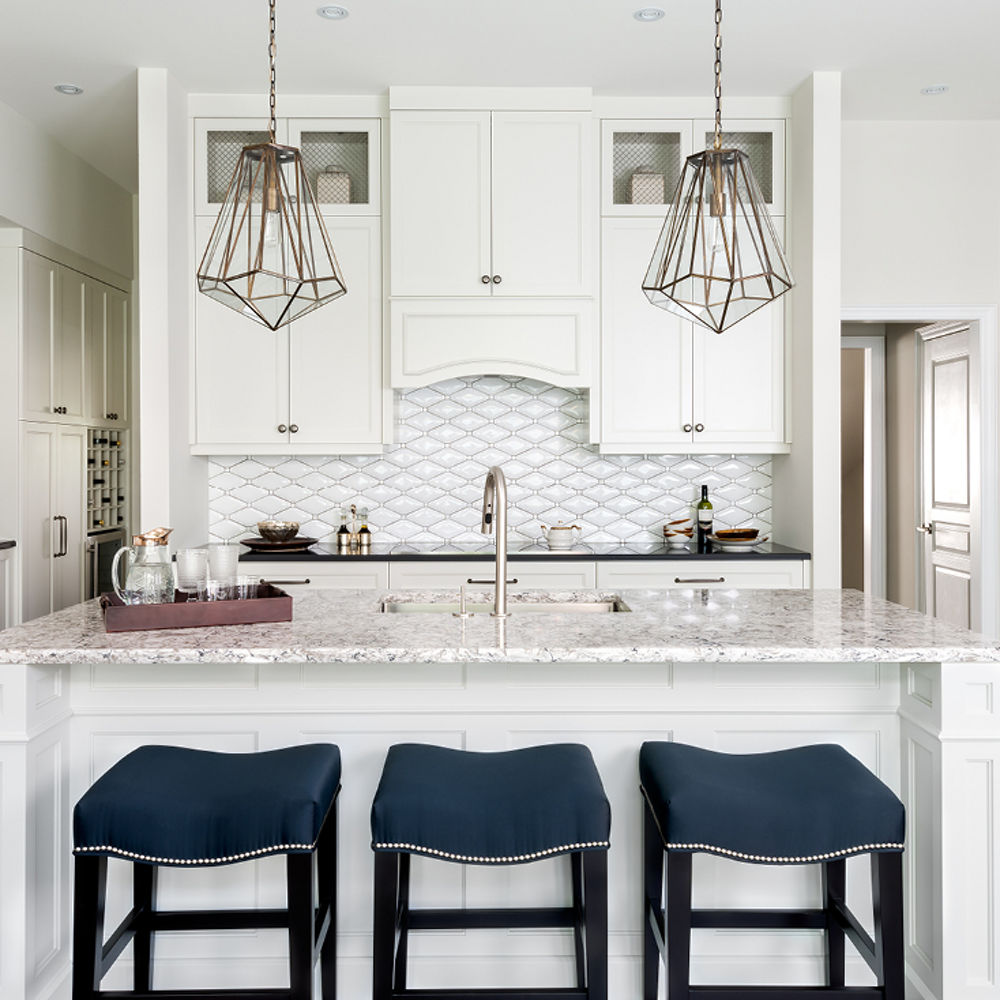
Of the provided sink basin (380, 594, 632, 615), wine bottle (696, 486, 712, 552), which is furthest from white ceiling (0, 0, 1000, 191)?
sink basin (380, 594, 632, 615)

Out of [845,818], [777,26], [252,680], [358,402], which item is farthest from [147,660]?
[777,26]

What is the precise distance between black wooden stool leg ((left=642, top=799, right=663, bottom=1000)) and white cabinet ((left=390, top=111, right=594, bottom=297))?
2.66 meters

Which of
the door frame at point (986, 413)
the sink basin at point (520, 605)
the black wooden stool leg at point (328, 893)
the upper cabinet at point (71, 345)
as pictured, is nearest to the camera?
the black wooden stool leg at point (328, 893)

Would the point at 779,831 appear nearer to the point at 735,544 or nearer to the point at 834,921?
the point at 834,921

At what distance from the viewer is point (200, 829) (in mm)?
1695

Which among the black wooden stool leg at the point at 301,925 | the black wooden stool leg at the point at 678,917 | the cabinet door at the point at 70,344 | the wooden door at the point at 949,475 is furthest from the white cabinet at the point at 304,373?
the wooden door at the point at 949,475

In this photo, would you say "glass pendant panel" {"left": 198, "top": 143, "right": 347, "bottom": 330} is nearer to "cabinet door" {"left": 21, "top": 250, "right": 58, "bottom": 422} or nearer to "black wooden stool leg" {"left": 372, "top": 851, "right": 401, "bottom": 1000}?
"black wooden stool leg" {"left": 372, "top": 851, "right": 401, "bottom": 1000}

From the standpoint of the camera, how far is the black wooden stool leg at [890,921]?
5.78 ft

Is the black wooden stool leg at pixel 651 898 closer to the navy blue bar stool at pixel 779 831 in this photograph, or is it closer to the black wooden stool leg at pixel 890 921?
the navy blue bar stool at pixel 779 831

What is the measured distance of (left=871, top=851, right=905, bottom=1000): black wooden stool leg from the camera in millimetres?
1761

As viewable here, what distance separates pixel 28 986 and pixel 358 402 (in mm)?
2720

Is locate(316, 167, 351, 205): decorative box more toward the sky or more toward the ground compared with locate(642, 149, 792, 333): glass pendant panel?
more toward the sky

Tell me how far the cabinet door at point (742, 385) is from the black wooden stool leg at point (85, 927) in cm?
314

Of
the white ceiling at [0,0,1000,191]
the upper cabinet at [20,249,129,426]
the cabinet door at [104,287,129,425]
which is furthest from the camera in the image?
the cabinet door at [104,287,129,425]
